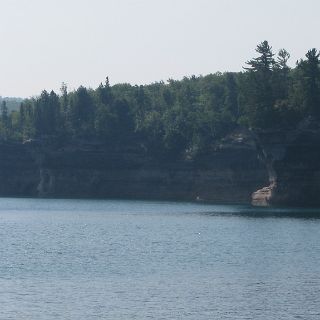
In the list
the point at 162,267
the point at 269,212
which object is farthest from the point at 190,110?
the point at 162,267

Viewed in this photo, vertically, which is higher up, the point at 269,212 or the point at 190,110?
the point at 190,110

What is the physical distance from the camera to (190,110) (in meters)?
181

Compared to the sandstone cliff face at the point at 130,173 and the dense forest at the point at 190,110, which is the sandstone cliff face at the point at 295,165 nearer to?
the dense forest at the point at 190,110

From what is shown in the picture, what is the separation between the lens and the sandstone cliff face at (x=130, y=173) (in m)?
154

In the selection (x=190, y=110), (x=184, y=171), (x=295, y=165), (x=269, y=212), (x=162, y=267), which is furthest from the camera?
(x=190, y=110)

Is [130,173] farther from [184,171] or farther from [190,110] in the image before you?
[190,110]

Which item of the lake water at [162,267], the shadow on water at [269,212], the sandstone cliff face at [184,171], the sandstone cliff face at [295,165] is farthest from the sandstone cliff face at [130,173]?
the lake water at [162,267]

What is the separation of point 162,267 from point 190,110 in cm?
11874

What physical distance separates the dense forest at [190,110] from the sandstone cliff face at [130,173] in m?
2.97

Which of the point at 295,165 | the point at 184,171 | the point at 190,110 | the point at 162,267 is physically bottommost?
the point at 162,267

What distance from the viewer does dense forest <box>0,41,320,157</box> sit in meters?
139

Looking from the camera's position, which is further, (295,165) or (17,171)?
(17,171)

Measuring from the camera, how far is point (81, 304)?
161 feet

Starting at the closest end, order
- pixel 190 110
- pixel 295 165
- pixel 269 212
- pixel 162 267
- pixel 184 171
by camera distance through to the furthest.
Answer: pixel 162 267
pixel 269 212
pixel 295 165
pixel 184 171
pixel 190 110
